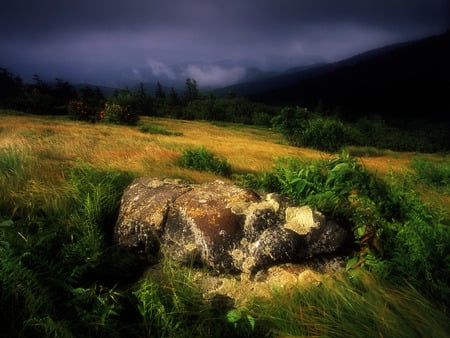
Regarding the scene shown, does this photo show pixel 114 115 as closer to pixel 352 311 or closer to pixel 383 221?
pixel 383 221

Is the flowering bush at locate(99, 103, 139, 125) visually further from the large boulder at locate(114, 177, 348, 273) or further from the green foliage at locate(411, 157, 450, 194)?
the large boulder at locate(114, 177, 348, 273)

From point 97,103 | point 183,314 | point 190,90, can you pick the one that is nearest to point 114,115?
point 97,103

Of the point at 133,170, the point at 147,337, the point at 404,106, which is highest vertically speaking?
the point at 133,170

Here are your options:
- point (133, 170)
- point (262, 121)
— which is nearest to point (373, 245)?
point (133, 170)

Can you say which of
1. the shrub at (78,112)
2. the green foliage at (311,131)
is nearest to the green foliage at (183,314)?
the green foliage at (311,131)

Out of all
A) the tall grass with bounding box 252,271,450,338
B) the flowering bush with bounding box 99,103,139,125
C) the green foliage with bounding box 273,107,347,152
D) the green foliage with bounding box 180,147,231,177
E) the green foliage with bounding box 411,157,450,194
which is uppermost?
the green foliage with bounding box 180,147,231,177

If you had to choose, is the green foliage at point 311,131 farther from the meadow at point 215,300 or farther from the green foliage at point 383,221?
the meadow at point 215,300

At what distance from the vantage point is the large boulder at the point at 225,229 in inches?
114

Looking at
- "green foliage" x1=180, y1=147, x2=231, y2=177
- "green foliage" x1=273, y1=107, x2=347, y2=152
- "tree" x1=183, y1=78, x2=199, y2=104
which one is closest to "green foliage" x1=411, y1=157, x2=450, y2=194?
"green foliage" x1=180, y1=147, x2=231, y2=177

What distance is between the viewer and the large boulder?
289 cm

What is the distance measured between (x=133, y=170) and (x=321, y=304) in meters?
3.33

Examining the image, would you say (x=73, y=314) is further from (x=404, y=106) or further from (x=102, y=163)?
(x=404, y=106)

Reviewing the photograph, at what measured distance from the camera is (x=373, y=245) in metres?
2.76

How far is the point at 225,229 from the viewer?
303cm
